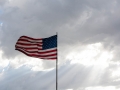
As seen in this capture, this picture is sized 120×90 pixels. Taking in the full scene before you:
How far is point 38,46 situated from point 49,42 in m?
1.79

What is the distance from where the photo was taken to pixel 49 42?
5150 centimetres

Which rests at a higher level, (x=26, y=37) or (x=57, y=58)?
(x=26, y=37)

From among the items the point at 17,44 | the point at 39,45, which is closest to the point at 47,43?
the point at 39,45

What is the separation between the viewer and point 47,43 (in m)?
51.2

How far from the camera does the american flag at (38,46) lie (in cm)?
5003

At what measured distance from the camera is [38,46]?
5084cm

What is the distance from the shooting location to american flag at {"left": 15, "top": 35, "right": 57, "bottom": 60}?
50031 mm

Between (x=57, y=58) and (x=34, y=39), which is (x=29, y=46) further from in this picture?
(x=57, y=58)

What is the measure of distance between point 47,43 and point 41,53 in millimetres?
1771

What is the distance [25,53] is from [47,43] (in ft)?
11.9

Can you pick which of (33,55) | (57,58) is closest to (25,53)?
(33,55)

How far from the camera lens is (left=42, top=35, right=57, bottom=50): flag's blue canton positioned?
51.0m

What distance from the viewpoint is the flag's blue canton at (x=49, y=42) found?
167ft

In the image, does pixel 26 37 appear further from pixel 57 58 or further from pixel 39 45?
pixel 57 58
